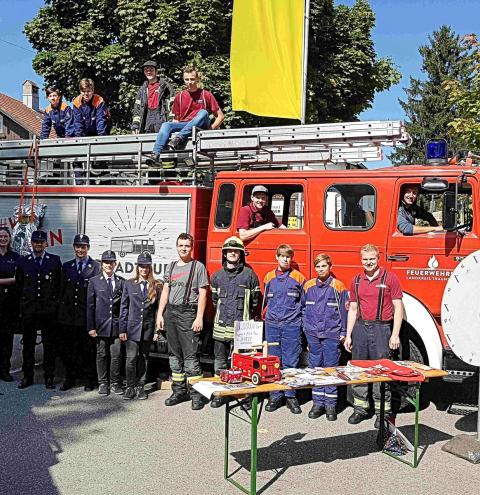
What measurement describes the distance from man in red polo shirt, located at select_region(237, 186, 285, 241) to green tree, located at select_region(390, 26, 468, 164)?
113 feet

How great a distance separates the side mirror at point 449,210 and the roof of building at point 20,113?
132 ft

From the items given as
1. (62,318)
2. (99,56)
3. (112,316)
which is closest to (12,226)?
(62,318)

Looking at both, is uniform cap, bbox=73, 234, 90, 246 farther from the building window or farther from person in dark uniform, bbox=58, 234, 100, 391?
the building window

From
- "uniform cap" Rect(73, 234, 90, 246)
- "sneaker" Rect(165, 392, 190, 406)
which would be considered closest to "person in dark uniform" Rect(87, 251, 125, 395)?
"uniform cap" Rect(73, 234, 90, 246)

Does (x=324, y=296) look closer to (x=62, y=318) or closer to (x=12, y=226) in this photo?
(x=62, y=318)

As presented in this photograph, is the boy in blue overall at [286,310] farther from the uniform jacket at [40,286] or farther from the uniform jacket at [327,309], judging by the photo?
the uniform jacket at [40,286]

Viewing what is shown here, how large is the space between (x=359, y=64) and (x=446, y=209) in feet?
52.6

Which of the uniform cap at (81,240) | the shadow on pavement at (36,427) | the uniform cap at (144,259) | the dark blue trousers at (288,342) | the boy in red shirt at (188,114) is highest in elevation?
the boy in red shirt at (188,114)

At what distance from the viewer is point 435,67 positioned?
140ft

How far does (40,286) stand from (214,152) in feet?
8.66

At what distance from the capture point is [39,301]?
7.91m

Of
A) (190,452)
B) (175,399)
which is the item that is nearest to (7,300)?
(175,399)

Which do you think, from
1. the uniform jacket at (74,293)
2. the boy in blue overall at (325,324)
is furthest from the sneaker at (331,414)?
the uniform jacket at (74,293)

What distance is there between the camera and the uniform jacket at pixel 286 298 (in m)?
6.89
